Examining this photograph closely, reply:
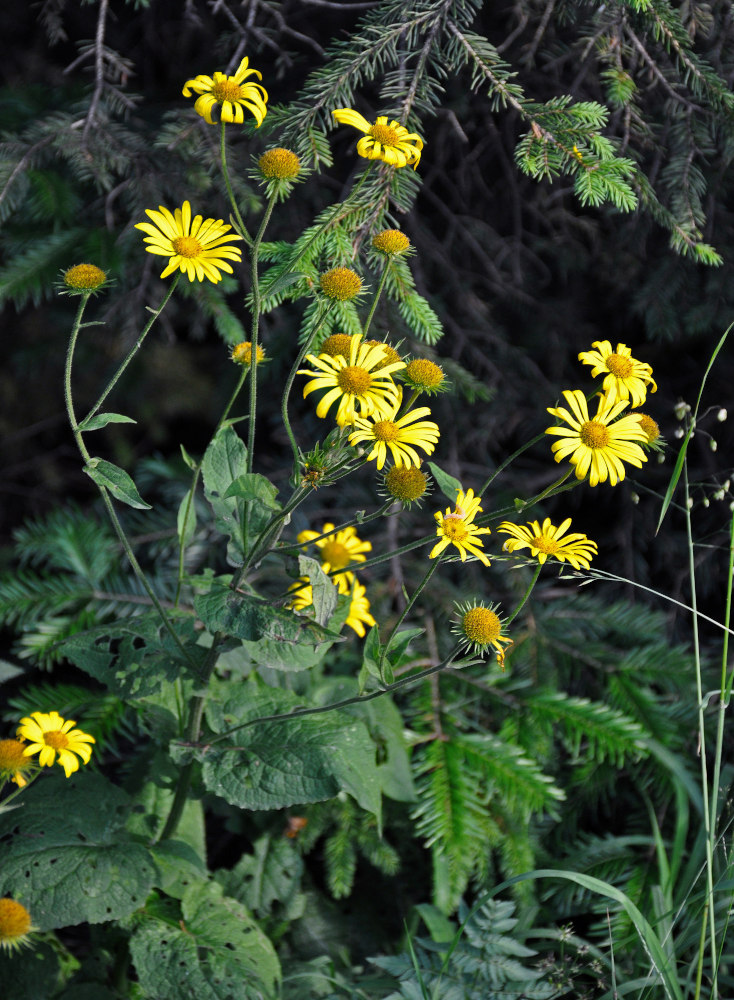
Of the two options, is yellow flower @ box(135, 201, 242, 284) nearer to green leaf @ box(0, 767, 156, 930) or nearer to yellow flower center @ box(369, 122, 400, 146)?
yellow flower center @ box(369, 122, 400, 146)

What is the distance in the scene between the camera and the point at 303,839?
1842mm

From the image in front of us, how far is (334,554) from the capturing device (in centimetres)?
164

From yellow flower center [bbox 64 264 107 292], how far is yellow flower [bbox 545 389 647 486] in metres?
0.70

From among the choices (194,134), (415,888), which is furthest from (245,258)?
(415,888)

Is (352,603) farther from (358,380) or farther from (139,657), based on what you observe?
(358,380)

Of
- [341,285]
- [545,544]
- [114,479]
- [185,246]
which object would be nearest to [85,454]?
[114,479]

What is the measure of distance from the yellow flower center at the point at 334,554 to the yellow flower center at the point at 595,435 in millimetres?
574

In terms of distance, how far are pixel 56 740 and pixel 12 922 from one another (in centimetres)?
27

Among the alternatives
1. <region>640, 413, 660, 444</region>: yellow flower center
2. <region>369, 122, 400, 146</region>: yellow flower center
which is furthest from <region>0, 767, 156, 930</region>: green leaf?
<region>369, 122, 400, 146</region>: yellow flower center

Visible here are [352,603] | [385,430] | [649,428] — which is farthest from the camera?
[352,603]

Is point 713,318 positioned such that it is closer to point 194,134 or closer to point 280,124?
point 280,124

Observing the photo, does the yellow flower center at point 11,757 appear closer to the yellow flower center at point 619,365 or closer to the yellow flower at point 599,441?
the yellow flower at point 599,441

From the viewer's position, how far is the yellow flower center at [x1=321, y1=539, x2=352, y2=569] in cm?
164

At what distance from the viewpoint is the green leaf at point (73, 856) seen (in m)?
1.38
